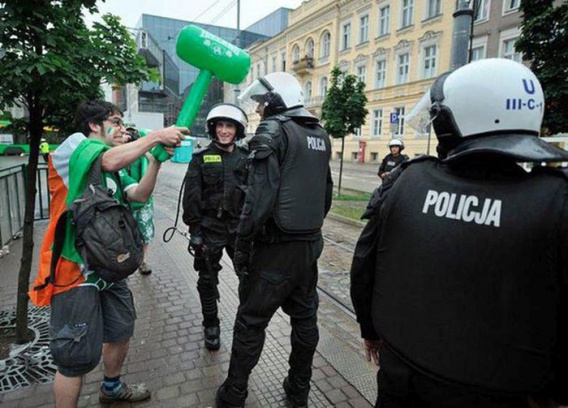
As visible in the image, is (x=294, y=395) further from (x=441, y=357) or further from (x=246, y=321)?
(x=441, y=357)

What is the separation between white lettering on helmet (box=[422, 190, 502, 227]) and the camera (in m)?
1.15

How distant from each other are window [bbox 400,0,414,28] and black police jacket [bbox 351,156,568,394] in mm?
29238

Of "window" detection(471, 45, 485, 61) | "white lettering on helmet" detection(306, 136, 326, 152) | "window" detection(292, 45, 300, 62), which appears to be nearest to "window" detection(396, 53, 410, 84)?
"window" detection(471, 45, 485, 61)

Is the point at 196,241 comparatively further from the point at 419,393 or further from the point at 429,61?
the point at 429,61

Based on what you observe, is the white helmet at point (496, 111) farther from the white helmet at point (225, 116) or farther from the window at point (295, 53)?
the window at point (295, 53)

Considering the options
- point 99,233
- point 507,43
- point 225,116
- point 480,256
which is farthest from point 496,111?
point 507,43

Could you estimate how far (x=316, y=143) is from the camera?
95.9 inches

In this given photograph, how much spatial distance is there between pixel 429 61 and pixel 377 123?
6072 mm

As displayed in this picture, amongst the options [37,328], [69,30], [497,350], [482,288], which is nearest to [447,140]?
[482,288]

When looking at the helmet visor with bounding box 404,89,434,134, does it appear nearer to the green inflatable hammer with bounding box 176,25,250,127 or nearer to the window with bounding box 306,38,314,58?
the green inflatable hammer with bounding box 176,25,250,127

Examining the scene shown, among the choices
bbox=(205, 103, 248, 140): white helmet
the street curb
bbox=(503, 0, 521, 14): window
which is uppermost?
bbox=(503, 0, 521, 14): window

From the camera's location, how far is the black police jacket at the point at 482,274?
110cm

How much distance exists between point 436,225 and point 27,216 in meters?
3.34

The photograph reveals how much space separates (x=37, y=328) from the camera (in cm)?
345
